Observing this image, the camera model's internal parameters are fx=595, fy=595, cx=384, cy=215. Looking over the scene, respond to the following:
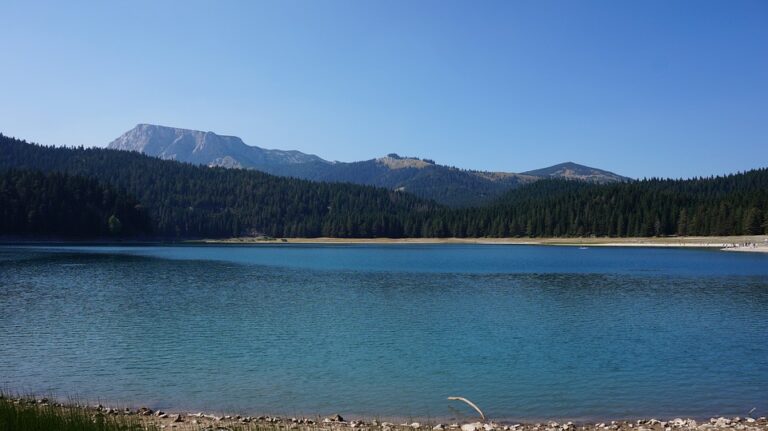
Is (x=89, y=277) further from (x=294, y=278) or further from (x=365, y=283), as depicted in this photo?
(x=365, y=283)

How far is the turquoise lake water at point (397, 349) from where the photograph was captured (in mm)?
17094

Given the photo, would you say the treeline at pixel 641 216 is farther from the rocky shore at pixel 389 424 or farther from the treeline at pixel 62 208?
the rocky shore at pixel 389 424

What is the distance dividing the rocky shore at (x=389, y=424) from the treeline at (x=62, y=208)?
15046 centimetres

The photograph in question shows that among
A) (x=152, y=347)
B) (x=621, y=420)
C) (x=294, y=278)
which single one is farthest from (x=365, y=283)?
(x=621, y=420)

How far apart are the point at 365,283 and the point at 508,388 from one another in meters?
34.9

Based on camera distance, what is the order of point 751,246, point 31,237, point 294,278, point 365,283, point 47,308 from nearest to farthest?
point 47,308
point 365,283
point 294,278
point 751,246
point 31,237

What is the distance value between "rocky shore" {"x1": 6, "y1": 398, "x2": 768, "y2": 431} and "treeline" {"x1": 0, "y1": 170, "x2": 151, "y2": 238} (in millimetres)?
150459

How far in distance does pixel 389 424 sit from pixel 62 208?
16110 centimetres

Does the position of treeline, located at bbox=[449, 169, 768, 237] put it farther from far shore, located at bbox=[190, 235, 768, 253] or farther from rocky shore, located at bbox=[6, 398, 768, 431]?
rocky shore, located at bbox=[6, 398, 768, 431]

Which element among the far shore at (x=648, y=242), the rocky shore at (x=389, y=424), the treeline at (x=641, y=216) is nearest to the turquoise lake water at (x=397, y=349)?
the rocky shore at (x=389, y=424)

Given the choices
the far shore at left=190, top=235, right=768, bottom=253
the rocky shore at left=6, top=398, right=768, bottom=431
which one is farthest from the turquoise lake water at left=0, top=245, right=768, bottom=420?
the far shore at left=190, top=235, right=768, bottom=253

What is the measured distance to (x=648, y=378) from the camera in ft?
63.3

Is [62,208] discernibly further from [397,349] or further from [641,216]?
[641,216]

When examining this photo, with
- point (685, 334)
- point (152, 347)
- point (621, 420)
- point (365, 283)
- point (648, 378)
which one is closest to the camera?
point (621, 420)
